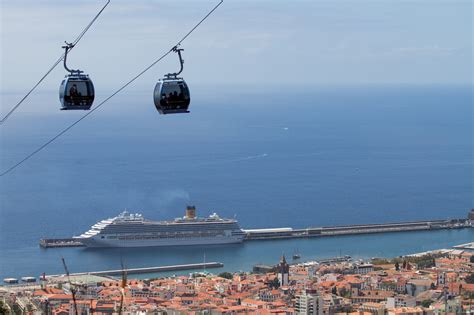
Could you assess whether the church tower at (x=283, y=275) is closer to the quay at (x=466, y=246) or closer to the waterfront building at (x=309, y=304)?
the waterfront building at (x=309, y=304)

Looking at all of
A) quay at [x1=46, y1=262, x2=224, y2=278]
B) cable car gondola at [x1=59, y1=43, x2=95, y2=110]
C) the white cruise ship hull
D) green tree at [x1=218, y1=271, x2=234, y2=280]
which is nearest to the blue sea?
the white cruise ship hull

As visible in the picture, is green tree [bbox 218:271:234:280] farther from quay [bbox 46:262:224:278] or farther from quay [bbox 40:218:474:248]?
quay [bbox 40:218:474:248]

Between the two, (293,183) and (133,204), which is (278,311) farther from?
(293,183)

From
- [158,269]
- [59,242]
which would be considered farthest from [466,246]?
[59,242]

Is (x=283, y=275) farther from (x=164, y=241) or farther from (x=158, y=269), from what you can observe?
(x=164, y=241)

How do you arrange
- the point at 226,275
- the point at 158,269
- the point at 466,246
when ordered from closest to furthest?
the point at 226,275 < the point at 158,269 < the point at 466,246

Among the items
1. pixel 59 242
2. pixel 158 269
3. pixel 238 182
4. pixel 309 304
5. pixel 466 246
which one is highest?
pixel 238 182
